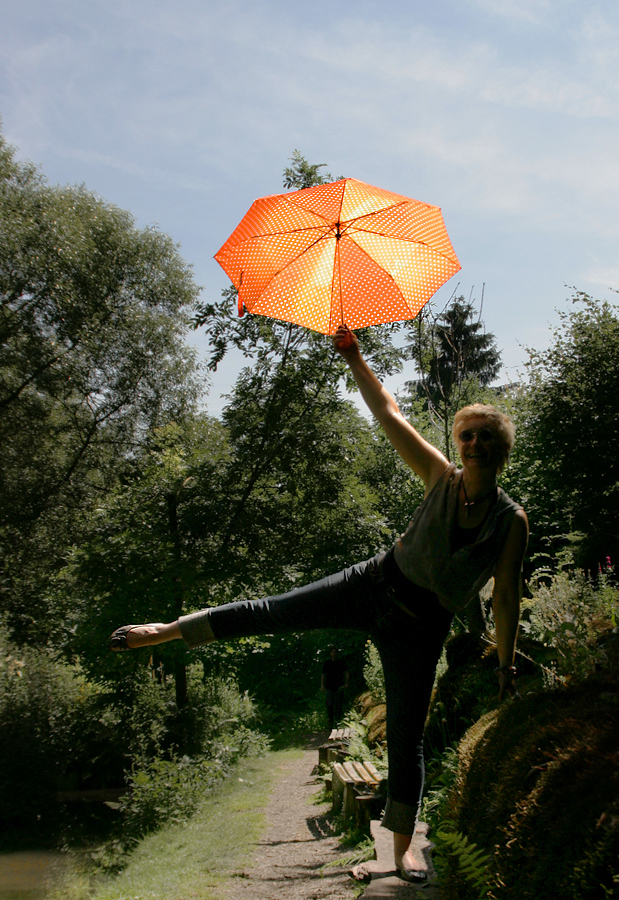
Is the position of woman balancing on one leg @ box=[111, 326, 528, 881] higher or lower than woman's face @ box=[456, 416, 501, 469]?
lower

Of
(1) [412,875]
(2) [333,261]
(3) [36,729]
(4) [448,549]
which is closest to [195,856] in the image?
(1) [412,875]

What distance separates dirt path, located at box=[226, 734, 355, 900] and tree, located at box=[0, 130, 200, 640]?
24.0 feet

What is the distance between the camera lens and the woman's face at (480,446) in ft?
8.24

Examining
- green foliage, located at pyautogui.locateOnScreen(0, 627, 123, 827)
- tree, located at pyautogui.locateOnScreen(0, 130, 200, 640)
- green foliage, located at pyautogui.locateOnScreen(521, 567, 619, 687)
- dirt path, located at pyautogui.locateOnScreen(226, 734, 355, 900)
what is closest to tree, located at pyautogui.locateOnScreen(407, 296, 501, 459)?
green foliage, located at pyautogui.locateOnScreen(521, 567, 619, 687)

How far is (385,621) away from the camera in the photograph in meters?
2.52

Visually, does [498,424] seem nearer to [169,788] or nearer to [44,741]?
[169,788]

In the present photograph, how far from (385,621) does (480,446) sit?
0.81 m

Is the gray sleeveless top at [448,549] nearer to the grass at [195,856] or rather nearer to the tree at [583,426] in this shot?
the grass at [195,856]

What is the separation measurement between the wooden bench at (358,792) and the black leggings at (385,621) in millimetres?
3463

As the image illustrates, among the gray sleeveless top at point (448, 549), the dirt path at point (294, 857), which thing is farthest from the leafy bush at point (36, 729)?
the gray sleeveless top at point (448, 549)

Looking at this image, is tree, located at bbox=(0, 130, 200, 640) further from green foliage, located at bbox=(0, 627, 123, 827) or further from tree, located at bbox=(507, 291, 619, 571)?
tree, located at bbox=(507, 291, 619, 571)

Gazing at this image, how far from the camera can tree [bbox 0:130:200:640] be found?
13.8 meters

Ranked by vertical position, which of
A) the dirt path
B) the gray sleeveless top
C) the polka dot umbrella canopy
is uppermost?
the polka dot umbrella canopy

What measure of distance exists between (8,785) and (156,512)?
14.9ft
